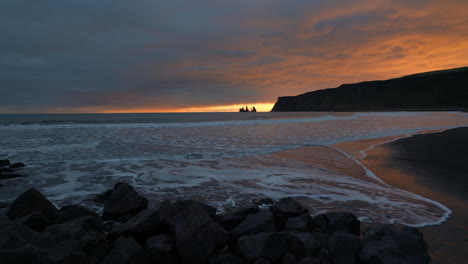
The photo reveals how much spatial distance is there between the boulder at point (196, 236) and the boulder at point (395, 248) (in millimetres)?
1781

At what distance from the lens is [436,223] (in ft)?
13.8

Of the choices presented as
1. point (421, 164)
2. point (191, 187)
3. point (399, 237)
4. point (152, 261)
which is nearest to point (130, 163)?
point (191, 187)

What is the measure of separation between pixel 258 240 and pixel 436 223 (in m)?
3.37

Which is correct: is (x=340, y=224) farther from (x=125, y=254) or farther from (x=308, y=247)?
(x=125, y=254)

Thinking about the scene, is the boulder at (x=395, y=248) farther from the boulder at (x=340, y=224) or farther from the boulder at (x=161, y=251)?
the boulder at (x=161, y=251)

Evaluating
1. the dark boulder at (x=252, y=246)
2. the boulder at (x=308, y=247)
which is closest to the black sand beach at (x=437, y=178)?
the boulder at (x=308, y=247)

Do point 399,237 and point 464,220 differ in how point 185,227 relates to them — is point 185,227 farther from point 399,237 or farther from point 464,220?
point 464,220

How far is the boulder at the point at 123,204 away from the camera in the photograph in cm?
447

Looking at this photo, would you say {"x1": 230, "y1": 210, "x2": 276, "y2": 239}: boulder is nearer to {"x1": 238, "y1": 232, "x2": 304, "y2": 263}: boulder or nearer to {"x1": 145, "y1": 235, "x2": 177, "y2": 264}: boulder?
{"x1": 238, "y1": 232, "x2": 304, "y2": 263}: boulder

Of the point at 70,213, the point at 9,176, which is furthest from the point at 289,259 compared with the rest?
Result: the point at 9,176

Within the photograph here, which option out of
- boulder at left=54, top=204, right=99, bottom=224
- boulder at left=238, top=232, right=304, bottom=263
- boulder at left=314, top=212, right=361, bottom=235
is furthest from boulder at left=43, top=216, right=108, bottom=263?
boulder at left=314, top=212, right=361, bottom=235

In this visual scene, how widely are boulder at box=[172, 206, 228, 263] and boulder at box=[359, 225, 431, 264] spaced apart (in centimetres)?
178

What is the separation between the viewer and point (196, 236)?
3029 millimetres

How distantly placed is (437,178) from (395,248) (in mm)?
5655
